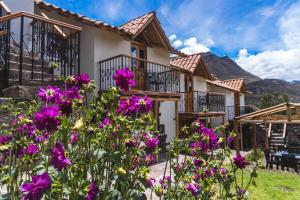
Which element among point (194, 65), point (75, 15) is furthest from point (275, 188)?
point (194, 65)

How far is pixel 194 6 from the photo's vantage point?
10133mm

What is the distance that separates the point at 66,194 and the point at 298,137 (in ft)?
77.5

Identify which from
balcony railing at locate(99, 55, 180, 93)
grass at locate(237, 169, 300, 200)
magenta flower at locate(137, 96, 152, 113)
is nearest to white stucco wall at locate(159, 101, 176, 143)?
balcony railing at locate(99, 55, 180, 93)

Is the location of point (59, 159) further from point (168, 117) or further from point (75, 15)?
point (168, 117)

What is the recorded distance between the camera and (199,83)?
17.9 metres

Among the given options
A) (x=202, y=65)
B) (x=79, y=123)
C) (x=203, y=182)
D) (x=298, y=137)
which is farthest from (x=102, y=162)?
(x=298, y=137)

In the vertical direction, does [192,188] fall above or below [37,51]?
below

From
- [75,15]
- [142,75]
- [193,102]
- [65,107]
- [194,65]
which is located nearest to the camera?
[65,107]

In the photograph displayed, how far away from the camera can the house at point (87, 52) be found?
5917 millimetres

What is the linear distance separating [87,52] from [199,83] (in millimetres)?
10172

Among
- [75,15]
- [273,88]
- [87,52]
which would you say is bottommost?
[87,52]

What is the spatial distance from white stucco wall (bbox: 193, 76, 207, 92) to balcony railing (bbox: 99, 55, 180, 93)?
5281 mm

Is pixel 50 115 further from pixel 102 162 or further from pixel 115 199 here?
pixel 115 199

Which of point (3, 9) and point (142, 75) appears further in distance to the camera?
point (142, 75)
